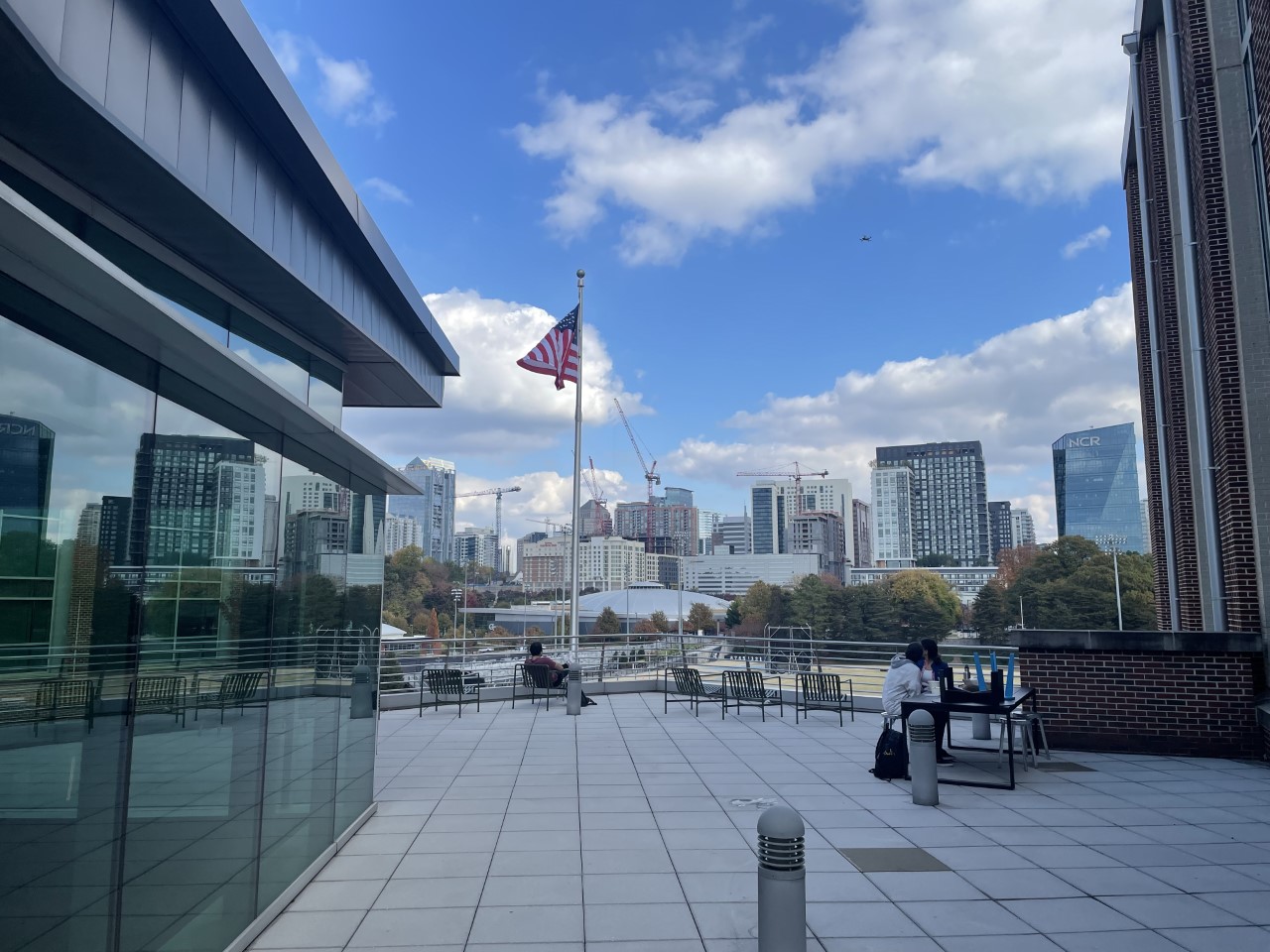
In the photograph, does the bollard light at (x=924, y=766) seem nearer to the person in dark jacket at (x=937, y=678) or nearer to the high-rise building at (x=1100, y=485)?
the person in dark jacket at (x=937, y=678)

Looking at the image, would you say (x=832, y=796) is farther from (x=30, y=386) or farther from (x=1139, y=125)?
(x=1139, y=125)

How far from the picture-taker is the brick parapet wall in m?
11.0

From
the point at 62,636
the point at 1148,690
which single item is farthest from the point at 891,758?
the point at 62,636

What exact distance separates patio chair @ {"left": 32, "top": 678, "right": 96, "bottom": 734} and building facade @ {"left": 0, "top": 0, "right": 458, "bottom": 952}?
1 centimetres

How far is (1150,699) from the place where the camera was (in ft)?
37.4

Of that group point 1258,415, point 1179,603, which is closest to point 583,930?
point 1258,415

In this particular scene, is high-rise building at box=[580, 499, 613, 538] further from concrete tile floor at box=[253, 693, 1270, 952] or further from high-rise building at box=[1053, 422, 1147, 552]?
concrete tile floor at box=[253, 693, 1270, 952]

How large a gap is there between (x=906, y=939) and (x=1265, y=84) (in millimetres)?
11097

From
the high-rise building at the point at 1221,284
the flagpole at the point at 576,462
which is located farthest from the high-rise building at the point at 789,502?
the high-rise building at the point at 1221,284

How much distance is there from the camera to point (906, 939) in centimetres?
523

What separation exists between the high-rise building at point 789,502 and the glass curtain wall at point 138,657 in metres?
179

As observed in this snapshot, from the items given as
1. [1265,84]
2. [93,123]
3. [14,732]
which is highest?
[1265,84]

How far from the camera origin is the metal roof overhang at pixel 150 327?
2.68m

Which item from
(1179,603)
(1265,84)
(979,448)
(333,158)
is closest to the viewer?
(333,158)
